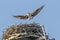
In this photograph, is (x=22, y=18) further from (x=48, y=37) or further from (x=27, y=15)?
(x=48, y=37)

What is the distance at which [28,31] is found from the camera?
148 ft

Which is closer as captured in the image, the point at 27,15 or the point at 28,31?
the point at 28,31

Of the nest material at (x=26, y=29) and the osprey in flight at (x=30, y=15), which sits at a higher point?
the osprey in flight at (x=30, y=15)

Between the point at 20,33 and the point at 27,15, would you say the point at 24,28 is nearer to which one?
the point at 20,33

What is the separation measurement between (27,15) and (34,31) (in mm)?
4317

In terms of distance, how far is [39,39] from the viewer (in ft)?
148

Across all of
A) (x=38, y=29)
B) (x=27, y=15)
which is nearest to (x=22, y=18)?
(x=27, y=15)

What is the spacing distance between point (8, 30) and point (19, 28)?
4.43ft

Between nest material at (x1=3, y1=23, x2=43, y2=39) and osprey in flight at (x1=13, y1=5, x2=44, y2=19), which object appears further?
osprey in flight at (x1=13, y1=5, x2=44, y2=19)

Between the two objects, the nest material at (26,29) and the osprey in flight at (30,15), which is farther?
the osprey in flight at (30,15)

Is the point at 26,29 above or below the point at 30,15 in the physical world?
below

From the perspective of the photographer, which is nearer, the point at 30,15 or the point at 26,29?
the point at 26,29

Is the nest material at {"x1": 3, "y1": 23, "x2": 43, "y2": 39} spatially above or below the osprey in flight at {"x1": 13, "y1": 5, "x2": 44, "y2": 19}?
below

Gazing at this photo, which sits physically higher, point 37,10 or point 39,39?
point 37,10
